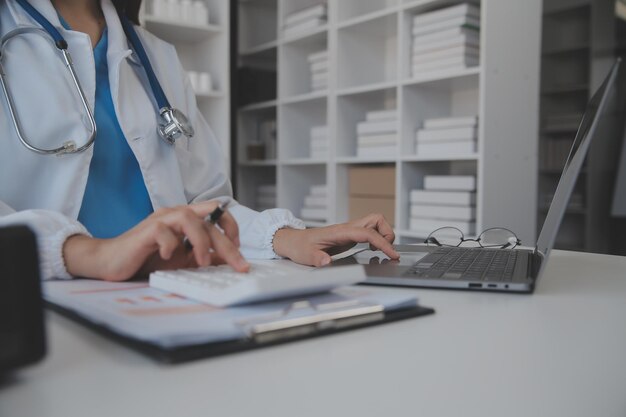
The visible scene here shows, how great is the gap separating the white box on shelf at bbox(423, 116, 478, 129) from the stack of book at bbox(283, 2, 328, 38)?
943mm

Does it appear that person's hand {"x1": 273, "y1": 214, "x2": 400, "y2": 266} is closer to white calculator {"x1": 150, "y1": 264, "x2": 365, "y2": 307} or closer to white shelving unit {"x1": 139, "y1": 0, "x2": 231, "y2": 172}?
white calculator {"x1": 150, "y1": 264, "x2": 365, "y2": 307}

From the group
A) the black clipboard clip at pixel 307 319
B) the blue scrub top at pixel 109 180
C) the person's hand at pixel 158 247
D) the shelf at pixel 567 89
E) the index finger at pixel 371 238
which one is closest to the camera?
the black clipboard clip at pixel 307 319

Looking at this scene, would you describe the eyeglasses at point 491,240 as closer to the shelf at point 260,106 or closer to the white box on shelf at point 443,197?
the white box on shelf at point 443,197

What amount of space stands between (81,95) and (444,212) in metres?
1.99

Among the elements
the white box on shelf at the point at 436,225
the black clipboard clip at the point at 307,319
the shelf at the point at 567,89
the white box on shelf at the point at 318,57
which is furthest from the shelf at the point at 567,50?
the black clipboard clip at the point at 307,319

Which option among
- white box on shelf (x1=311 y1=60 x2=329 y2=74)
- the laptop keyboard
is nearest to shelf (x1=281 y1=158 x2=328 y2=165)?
white box on shelf (x1=311 y1=60 x2=329 y2=74)

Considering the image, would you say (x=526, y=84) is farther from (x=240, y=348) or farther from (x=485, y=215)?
(x=240, y=348)

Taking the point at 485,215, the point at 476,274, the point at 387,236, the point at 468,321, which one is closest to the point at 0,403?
the point at 468,321

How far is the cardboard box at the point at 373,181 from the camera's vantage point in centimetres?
297

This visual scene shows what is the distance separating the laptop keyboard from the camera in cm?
79

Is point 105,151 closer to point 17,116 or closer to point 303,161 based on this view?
point 17,116

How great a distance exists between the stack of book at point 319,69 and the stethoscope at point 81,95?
2.23 metres

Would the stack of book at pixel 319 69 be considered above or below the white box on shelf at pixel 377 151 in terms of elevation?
above

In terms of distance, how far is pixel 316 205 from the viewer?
3.48 metres
